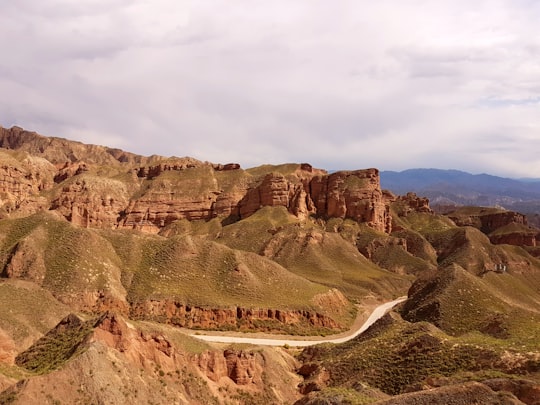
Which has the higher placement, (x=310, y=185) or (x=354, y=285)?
(x=310, y=185)

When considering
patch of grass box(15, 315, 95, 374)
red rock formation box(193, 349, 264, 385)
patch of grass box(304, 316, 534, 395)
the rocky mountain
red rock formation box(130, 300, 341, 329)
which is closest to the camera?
the rocky mountain

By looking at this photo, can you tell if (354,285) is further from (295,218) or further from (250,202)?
(250,202)

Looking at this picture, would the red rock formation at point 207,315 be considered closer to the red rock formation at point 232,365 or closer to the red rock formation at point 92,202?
the red rock formation at point 232,365

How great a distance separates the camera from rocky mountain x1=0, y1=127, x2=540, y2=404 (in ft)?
129

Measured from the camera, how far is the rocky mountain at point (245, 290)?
3937cm

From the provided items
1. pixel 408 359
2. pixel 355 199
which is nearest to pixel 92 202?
pixel 355 199

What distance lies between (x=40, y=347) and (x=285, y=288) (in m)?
46.5

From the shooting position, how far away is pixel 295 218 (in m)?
142

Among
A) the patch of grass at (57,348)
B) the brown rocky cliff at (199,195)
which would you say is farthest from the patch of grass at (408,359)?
the brown rocky cliff at (199,195)

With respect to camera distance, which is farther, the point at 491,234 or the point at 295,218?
the point at 491,234

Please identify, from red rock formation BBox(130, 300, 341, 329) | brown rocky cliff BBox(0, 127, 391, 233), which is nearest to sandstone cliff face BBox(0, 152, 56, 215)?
brown rocky cliff BBox(0, 127, 391, 233)

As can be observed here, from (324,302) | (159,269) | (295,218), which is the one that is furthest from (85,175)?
(324,302)

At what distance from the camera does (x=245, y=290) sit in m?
83.1

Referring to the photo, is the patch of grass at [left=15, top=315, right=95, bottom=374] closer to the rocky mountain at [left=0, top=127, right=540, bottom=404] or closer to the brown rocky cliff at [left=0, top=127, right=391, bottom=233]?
the rocky mountain at [left=0, top=127, right=540, bottom=404]
